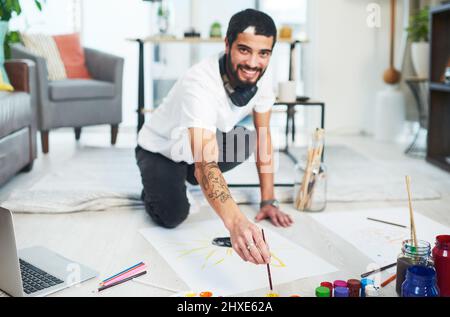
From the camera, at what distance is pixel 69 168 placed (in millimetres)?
2920

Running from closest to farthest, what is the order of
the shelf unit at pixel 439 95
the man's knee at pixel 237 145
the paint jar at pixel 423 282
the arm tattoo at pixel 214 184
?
the paint jar at pixel 423 282 < the arm tattoo at pixel 214 184 < the man's knee at pixel 237 145 < the shelf unit at pixel 439 95

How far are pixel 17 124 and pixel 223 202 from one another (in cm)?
160

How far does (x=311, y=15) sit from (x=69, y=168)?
2439mm

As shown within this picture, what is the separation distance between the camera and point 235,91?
178 centimetres

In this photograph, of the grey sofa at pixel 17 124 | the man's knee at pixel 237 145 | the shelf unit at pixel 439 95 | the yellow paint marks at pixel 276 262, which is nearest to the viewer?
the yellow paint marks at pixel 276 262

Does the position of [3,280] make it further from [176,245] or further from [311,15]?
[311,15]

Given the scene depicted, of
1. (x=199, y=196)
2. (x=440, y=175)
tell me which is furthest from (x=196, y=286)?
(x=440, y=175)

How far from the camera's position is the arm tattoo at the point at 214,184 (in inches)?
54.3

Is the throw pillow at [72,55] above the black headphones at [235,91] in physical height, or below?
above

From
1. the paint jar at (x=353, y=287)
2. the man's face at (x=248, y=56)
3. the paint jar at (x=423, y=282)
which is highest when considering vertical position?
the man's face at (x=248, y=56)

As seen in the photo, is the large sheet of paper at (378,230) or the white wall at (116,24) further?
the white wall at (116,24)

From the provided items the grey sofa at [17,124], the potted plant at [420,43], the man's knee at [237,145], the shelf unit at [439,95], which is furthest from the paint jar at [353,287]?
the potted plant at [420,43]

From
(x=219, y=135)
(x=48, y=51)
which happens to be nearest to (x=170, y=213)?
(x=219, y=135)

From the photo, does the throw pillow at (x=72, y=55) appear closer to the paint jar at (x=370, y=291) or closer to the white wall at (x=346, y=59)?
the white wall at (x=346, y=59)
